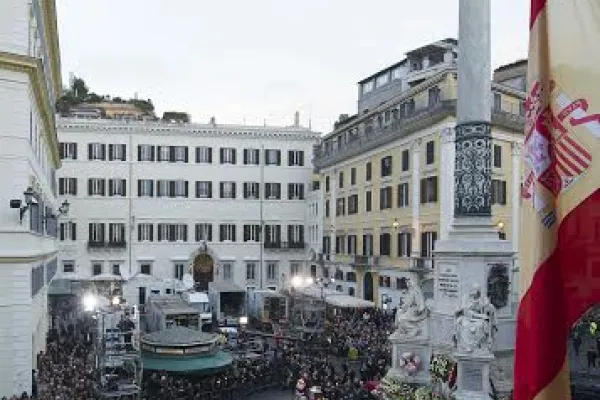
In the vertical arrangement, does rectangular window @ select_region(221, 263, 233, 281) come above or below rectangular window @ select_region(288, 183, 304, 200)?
below

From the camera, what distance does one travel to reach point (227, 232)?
59781 millimetres

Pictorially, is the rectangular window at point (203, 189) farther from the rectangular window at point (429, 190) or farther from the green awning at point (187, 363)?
the green awning at point (187, 363)

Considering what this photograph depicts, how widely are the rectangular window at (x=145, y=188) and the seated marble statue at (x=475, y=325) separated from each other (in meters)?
42.8

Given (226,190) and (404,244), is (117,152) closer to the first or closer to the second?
(226,190)

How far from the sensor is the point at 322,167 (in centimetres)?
6028

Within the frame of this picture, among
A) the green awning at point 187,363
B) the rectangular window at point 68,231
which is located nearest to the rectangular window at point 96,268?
the rectangular window at point 68,231

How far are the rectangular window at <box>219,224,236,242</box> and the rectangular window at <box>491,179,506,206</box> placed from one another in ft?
85.3

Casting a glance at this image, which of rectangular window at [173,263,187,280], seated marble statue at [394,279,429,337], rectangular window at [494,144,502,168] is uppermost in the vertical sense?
rectangular window at [494,144,502,168]

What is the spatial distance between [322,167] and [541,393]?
5610cm

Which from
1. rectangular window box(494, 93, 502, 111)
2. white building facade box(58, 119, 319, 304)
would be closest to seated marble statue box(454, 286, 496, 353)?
rectangular window box(494, 93, 502, 111)

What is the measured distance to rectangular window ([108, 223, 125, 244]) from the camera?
5691cm

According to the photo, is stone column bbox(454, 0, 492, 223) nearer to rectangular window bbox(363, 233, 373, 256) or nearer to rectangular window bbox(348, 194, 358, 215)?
rectangular window bbox(363, 233, 373, 256)

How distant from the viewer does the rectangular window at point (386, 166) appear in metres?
46.7

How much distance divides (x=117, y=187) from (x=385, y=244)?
73.8 feet
